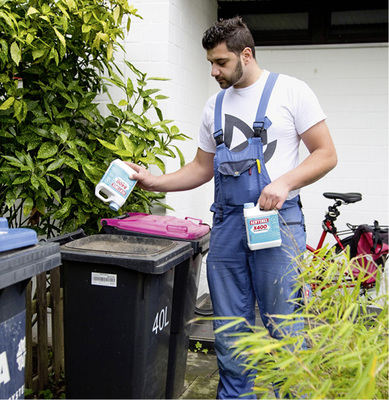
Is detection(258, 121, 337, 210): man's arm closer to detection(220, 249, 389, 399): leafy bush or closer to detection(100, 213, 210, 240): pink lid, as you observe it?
detection(100, 213, 210, 240): pink lid

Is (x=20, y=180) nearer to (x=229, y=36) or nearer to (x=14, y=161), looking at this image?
(x=14, y=161)

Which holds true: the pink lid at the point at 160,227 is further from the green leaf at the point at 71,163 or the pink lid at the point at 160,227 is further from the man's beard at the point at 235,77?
the man's beard at the point at 235,77

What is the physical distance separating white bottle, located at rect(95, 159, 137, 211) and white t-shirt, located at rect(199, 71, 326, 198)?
612 millimetres

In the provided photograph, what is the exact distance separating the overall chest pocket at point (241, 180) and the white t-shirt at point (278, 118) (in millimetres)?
89

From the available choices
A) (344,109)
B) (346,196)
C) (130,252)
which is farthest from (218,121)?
(344,109)

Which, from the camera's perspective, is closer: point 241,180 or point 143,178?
point 241,180

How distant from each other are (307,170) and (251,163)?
278mm

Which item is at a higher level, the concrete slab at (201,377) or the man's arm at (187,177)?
the man's arm at (187,177)

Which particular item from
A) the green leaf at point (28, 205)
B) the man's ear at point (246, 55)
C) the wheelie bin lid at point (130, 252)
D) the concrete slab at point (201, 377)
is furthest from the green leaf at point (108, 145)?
the concrete slab at point (201, 377)

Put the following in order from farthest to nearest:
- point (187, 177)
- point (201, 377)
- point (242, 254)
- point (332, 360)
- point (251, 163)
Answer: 1. point (201, 377)
2. point (187, 177)
3. point (242, 254)
4. point (251, 163)
5. point (332, 360)

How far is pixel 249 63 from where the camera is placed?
2.94 m

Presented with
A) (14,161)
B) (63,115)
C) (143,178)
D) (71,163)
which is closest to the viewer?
(143,178)

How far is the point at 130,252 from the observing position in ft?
9.25

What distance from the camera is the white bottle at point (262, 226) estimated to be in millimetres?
2713
